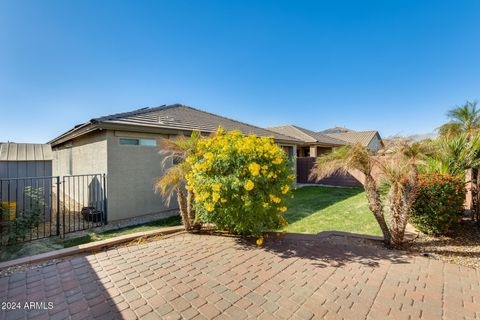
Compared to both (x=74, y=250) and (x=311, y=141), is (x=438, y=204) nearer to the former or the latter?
(x=74, y=250)

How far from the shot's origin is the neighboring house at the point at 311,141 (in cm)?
1962

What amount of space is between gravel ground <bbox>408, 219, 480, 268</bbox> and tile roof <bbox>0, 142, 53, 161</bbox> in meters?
11.9

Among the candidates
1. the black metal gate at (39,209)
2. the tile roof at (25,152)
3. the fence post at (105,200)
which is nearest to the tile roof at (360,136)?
the fence post at (105,200)

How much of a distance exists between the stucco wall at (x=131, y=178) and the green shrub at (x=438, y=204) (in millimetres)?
8665

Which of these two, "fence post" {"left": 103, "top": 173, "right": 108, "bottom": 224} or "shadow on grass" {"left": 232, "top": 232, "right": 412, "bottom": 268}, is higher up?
"fence post" {"left": 103, "top": 173, "right": 108, "bottom": 224}

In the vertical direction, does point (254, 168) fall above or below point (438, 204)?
above

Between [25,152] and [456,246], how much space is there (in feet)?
44.3

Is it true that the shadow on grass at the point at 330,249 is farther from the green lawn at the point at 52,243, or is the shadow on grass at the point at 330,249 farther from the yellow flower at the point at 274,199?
the green lawn at the point at 52,243

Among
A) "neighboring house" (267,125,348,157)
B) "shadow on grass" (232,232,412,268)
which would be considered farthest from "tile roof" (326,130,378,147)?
"shadow on grass" (232,232,412,268)

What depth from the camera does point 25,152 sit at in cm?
799

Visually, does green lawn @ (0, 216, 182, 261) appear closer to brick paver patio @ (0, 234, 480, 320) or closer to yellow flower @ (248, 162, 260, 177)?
brick paver patio @ (0, 234, 480, 320)

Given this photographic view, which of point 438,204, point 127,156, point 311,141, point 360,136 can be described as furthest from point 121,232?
point 360,136

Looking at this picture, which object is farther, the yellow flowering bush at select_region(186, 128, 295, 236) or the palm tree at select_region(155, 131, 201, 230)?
the palm tree at select_region(155, 131, 201, 230)

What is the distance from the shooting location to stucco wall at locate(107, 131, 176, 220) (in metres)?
7.59
